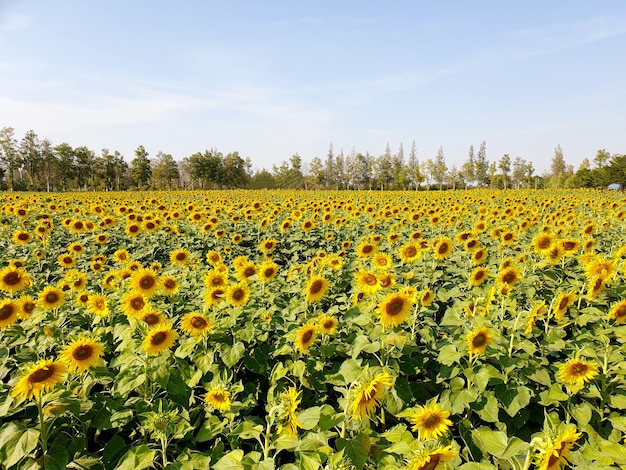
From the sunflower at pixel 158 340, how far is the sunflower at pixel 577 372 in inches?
101

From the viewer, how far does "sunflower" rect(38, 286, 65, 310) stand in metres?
3.46

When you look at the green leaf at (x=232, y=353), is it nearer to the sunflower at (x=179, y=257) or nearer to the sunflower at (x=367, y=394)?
the sunflower at (x=367, y=394)

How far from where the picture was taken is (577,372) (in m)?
2.28

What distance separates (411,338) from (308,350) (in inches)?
32.3

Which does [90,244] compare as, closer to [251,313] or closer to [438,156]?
[251,313]

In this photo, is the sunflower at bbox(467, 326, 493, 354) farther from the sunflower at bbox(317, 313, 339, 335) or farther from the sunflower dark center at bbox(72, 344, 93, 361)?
the sunflower dark center at bbox(72, 344, 93, 361)

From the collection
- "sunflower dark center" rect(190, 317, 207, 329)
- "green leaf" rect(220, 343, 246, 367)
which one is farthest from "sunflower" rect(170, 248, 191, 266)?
"green leaf" rect(220, 343, 246, 367)

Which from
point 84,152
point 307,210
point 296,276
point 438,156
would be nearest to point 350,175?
point 438,156

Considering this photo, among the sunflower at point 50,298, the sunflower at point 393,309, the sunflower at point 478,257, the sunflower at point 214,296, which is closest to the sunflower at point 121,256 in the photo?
the sunflower at point 50,298

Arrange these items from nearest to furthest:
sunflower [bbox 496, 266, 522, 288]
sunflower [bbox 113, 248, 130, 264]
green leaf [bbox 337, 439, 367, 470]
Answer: green leaf [bbox 337, 439, 367, 470]
sunflower [bbox 496, 266, 522, 288]
sunflower [bbox 113, 248, 130, 264]

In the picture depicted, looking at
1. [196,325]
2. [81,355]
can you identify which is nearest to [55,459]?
[81,355]

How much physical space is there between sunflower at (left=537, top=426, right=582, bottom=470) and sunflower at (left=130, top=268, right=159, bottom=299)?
10.1 ft

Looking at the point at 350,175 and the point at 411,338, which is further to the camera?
the point at 350,175

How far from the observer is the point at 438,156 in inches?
3691
